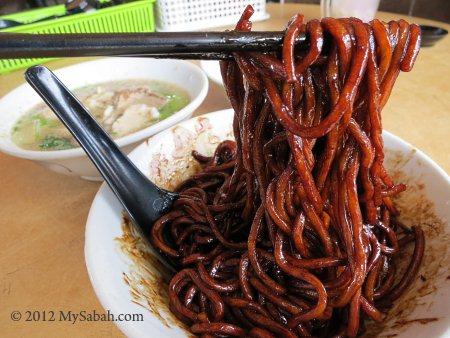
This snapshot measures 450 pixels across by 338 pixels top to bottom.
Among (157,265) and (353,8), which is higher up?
(353,8)

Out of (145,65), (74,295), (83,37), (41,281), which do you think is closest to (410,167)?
Result: (83,37)

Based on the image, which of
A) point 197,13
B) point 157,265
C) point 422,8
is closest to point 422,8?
point 422,8

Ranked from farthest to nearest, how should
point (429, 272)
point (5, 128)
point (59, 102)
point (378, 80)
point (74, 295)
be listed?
1. point (5, 128)
2. point (74, 295)
3. point (59, 102)
4. point (429, 272)
5. point (378, 80)

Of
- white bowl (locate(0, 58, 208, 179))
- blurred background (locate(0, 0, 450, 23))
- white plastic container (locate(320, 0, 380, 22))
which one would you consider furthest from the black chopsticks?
blurred background (locate(0, 0, 450, 23))

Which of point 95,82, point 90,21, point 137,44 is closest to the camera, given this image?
point 137,44

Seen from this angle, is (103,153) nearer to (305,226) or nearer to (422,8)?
(305,226)

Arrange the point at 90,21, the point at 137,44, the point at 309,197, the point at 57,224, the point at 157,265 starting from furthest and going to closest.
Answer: the point at 90,21
the point at 57,224
the point at 157,265
the point at 309,197
the point at 137,44

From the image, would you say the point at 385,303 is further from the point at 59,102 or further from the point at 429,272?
the point at 59,102
